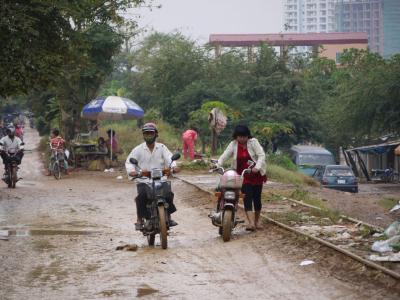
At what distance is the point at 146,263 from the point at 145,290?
1.87 meters

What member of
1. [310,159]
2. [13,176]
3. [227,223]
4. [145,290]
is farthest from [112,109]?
[145,290]

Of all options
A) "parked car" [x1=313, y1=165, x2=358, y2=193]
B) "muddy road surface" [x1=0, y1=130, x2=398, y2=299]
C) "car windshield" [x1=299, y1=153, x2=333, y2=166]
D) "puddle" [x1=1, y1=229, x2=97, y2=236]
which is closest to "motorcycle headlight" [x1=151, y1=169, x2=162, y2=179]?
"muddy road surface" [x1=0, y1=130, x2=398, y2=299]

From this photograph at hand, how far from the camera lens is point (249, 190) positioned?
13594mm

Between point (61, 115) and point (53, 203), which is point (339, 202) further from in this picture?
point (61, 115)

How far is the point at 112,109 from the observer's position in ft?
105

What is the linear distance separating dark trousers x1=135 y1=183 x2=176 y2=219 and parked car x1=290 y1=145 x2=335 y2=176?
3049 centimetres

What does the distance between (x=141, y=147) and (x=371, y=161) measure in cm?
5194

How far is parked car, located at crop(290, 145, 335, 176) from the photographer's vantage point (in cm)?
4313

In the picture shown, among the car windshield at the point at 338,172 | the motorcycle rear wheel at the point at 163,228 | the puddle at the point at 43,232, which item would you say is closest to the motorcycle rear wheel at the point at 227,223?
the motorcycle rear wheel at the point at 163,228

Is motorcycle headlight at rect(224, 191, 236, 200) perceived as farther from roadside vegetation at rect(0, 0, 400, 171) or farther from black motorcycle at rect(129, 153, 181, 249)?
roadside vegetation at rect(0, 0, 400, 171)

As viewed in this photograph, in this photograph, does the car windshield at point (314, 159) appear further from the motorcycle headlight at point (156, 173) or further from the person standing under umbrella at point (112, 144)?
the motorcycle headlight at point (156, 173)

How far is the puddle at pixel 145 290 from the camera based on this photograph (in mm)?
8883

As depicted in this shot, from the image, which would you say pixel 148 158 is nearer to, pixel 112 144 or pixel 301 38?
pixel 112 144

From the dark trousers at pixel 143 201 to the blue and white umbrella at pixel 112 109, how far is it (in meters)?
19.4
